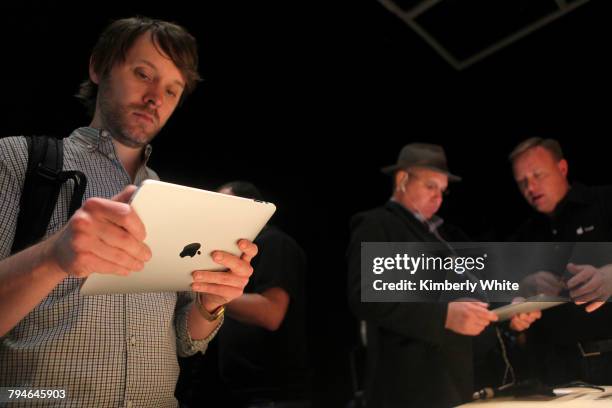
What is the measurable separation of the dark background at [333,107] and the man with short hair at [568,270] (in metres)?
0.46

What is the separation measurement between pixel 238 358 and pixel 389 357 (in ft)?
1.78

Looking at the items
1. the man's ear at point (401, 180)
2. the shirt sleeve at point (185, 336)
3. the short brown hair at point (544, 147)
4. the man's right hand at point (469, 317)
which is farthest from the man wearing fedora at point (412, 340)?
the shirt sleeve at point (185, 336)

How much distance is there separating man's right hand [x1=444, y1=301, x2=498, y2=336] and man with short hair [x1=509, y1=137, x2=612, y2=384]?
335 mm

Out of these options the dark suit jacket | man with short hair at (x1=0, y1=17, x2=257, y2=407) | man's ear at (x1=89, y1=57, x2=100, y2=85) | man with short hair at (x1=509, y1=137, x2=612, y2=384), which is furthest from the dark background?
the dark suit jacket

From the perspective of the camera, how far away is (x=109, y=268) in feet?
2.48

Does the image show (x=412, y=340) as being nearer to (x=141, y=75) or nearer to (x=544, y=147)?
(x=544, y=147)

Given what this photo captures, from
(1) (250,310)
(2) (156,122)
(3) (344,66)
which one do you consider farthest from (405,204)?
(2) (156,122)

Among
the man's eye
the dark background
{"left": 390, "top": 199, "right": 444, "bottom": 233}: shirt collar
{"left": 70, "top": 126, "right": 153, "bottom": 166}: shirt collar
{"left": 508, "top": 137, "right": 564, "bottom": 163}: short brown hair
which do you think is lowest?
{"left": 70, "top": 126, "right": 153, "bottom": 166}: shirt collar

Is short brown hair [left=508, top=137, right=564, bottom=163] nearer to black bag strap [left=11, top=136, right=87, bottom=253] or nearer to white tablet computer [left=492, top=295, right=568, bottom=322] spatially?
white tablet computer [left=492, top=295, right=568, bottom=322]

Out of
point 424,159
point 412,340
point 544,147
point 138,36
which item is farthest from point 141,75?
point 544,147

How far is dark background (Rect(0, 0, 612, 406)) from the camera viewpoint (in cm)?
204

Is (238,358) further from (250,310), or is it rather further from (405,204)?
(405,204)

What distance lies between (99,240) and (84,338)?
29 cm

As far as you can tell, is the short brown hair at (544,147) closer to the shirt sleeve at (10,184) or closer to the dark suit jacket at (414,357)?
the dark suit jacket at (414,357)
